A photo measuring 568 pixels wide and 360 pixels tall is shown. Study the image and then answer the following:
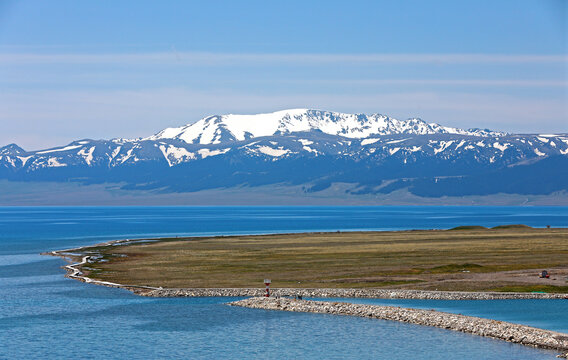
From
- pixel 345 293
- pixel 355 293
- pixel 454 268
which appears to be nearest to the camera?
pixel 355 293

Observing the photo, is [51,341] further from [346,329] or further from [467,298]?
[467,298]

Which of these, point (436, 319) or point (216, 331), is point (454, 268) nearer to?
point (436, 319)

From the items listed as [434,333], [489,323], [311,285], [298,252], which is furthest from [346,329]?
[298,252]

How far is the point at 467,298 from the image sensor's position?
232 ft

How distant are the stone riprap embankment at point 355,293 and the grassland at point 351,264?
2622 mm

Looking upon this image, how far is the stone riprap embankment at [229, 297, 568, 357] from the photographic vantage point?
51.9 metres

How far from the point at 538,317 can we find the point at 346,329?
48.3 feet

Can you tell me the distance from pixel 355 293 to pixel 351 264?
24.6 m

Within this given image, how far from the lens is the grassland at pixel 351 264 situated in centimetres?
7950

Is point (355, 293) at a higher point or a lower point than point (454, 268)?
lower

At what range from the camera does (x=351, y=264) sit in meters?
97.9

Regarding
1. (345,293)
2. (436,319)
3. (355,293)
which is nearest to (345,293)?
(345,293)

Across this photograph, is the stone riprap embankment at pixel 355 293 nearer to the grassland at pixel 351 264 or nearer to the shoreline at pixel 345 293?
the shoreline at pixel 345 293

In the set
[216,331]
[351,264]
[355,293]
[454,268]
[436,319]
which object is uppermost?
[454,268]
